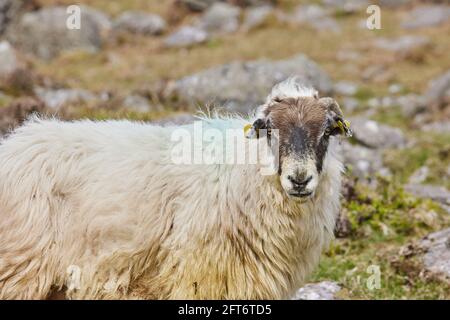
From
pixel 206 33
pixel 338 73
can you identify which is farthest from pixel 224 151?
pixel 206 33

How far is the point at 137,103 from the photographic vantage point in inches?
680

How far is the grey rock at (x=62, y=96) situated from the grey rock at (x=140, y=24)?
1475cm

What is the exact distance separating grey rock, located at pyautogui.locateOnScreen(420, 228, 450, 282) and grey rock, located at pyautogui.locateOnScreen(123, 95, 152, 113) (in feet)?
29.8

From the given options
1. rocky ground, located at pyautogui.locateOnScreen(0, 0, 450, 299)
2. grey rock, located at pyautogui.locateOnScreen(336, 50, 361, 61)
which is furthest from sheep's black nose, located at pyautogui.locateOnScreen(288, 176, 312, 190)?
grey rock, located at pyautogui.locateOnScreen(336, 50, 361, 61)

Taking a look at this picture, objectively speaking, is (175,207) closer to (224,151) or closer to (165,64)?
(224,151)

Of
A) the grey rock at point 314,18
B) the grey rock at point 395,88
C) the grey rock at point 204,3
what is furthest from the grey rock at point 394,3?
the grey rock at point 395,88

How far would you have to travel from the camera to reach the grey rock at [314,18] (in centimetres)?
3469

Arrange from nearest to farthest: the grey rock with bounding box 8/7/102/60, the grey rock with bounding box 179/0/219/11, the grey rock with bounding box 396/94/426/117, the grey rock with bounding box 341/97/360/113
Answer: the grey rock with bounding box 396/94/426/117 → the grey rock with bounding box 341/97/360/113 → the grey rock with bounding box 8/7/102/60 → the grey rock with bounding box 179/0/219/11

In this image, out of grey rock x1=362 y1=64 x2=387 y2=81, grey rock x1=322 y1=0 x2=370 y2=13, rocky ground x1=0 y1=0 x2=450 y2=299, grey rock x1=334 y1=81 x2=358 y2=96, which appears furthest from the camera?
grey rock x1=322 y1=0 x2=370 y2=13

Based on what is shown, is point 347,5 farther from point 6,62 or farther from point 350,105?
point 6,62

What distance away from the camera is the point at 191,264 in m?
6.26

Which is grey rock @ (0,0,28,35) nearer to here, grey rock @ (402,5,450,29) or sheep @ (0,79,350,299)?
grey rock @ (402,5,450,29)

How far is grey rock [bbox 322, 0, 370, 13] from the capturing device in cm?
3647

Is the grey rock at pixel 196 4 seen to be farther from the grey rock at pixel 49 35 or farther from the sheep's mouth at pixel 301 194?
the sheep's mouth at pixel 301 194
